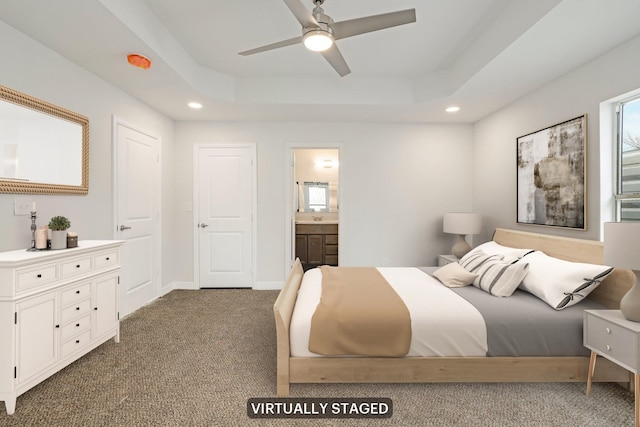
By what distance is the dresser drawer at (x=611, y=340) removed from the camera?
64.3 inches

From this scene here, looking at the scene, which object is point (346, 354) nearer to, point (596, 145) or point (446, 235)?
point (596, 145)

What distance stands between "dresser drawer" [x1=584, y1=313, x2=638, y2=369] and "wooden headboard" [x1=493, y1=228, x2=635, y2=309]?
1.33ft

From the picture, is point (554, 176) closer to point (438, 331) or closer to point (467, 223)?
point (467, 223)

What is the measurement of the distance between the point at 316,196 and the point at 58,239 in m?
4.63

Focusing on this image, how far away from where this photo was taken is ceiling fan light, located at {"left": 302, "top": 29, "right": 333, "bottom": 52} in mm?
1941

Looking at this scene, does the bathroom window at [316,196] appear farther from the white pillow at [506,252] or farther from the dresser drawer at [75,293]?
the dresser drawer at [75,293]

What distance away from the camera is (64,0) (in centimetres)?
185

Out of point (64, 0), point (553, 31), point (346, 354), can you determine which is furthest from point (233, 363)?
point (553, 31)

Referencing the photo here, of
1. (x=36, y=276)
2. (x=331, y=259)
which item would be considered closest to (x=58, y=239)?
(x=36, y=276)

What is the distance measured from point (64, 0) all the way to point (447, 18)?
268 cm

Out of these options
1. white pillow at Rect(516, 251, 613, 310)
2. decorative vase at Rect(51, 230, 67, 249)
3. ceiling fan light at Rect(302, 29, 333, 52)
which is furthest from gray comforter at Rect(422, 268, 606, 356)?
decorative vase at Rect(51, 230, 67, 249)

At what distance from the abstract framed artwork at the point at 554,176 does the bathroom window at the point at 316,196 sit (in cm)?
361

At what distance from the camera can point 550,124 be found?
9.96 ft

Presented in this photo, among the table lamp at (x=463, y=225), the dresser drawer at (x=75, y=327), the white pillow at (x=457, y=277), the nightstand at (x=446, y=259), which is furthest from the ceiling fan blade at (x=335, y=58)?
the nightstand at (x=446, y=259)
